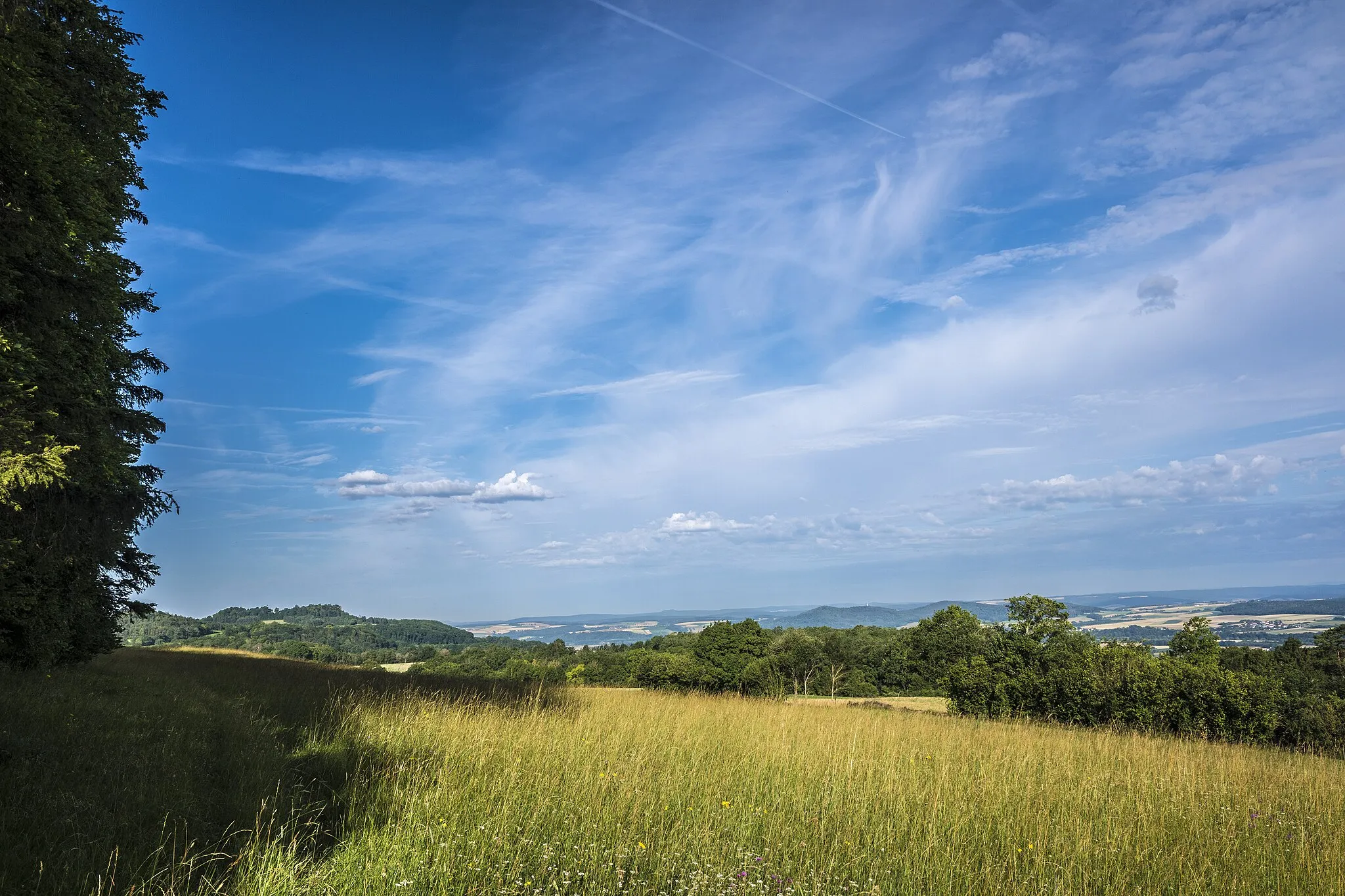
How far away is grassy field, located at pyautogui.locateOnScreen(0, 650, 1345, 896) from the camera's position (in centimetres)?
453

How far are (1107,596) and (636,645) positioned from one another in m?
131

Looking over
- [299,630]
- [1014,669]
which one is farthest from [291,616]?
[1014,669]

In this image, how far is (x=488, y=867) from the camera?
444 cm

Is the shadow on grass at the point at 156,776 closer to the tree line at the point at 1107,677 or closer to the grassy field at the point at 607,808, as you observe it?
the grassy field at the point at 607,808

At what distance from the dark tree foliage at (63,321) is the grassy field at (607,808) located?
79.4 inches

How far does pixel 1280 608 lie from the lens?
7638cm

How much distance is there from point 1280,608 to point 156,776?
340 ft

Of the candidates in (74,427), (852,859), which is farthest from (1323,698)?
(74,427)

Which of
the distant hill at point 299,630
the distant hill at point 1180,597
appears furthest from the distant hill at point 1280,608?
the distant hill at point 299,630

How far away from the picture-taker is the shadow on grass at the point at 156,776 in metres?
4.35

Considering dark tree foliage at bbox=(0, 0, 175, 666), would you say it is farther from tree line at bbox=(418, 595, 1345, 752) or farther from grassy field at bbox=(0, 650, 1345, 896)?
tree line at bbox=(418, 595, 1345, 752)

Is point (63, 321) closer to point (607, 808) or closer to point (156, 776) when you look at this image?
point (156, 776)

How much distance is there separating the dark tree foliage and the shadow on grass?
1741mm

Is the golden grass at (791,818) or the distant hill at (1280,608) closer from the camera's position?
the golden grass at (791,818)
